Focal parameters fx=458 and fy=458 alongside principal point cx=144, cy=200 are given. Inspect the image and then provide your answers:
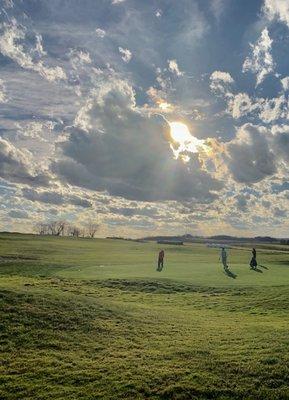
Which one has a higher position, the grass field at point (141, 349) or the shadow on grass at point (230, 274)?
the shadow on grass at point (230, 274)

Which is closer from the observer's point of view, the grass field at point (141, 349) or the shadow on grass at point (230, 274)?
the grass field at point (141, 349)

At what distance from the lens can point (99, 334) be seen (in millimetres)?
23906

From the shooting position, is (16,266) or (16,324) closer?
(16,324)

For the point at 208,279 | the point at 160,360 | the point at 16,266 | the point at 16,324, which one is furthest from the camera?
the point at 16,266

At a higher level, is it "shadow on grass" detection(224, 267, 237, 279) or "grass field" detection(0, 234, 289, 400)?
"shadow on grass" detection(224, 267, 237, 279)

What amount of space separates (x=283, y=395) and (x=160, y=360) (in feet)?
18.0

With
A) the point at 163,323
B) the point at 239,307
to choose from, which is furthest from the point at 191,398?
the point at 239,307

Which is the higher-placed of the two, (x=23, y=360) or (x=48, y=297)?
(x=48, y=297)

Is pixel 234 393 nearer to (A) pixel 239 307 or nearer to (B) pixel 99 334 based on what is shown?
(B) pixel 99 334

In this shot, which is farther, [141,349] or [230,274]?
[230,274]

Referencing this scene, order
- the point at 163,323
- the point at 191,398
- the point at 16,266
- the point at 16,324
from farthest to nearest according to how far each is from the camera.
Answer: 1. the point at 16,266
2. the point at 163,323
3. the point at 16,324
4. the point at 191,398

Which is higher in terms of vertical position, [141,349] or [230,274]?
[230,274]

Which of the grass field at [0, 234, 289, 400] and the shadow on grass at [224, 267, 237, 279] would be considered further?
the shadow on grass at [224, 267, 237, 279]

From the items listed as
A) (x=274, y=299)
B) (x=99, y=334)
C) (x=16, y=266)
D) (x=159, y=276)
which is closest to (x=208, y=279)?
(x=159, y=276)
